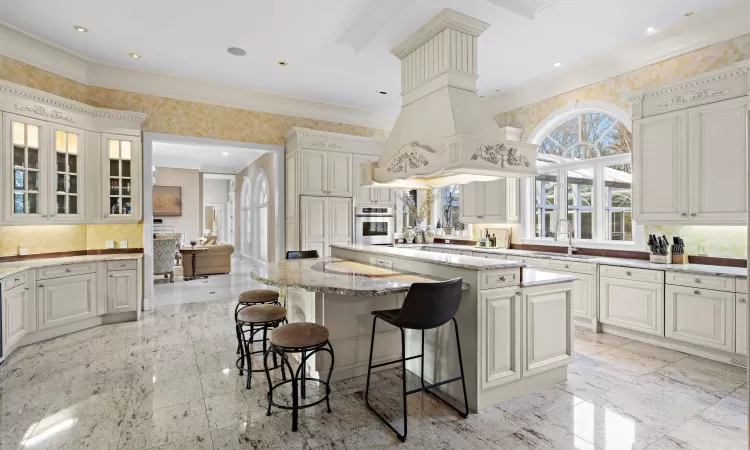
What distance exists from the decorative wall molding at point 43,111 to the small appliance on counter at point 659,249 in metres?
6.86

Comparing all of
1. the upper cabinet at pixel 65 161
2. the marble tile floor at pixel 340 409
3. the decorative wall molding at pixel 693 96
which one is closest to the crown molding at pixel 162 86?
the upper cabinet at pixel 65 161

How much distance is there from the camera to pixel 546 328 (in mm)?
2803

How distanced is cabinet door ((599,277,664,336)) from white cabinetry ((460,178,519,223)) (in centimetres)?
190

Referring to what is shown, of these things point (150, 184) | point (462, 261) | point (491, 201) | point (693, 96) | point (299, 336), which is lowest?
point (299, 336)

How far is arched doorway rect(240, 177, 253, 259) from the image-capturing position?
10430 mm

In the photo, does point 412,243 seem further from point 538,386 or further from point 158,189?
point 158,189

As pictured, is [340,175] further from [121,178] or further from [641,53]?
[641,53]

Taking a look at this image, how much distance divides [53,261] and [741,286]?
22.6ft

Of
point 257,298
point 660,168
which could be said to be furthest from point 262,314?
point 660,168

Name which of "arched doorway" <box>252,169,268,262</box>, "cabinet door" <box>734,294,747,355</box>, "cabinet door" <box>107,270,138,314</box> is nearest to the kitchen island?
"cabinet door" <box>734,294,747,355</box>

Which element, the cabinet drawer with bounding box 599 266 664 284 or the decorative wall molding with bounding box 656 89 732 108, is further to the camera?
the cabinet drawer with bounding box 599 266 664 284

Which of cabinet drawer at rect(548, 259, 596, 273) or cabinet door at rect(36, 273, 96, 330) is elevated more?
cabinet drawer at rect(548, 259, 596, 273)

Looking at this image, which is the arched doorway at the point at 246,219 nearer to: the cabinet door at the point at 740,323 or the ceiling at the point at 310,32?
the ceiling at the point at 310,32

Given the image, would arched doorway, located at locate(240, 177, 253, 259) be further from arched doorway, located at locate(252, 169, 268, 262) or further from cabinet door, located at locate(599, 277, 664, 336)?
cabinet door, located at locate(599, 277, 664, 336)
